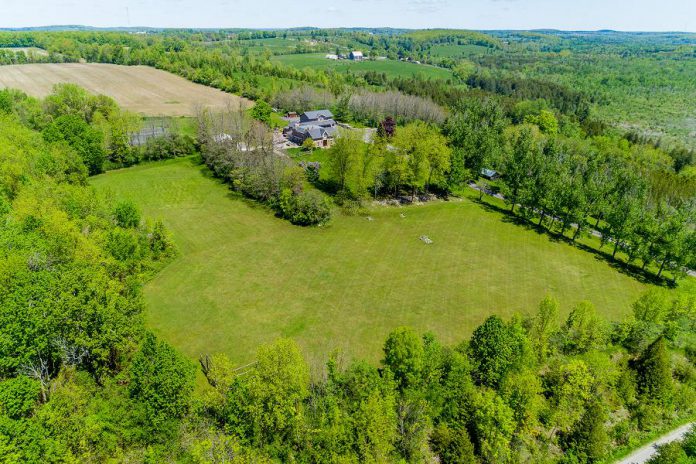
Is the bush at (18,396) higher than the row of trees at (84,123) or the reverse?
the reverse

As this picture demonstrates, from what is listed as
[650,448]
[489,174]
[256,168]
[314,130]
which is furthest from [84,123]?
[650,448]

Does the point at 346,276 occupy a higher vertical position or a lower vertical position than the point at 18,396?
lower

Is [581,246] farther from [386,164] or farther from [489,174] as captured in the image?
[386,164]

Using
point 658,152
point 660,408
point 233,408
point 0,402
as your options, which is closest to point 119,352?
point 0,402

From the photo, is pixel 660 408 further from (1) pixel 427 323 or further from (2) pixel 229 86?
(2) pixel 229 86

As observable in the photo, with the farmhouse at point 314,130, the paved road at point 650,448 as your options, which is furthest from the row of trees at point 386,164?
the paved road at point 650,448

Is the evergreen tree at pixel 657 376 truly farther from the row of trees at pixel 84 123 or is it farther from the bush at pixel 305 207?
the row of trees at pixel 84 123
